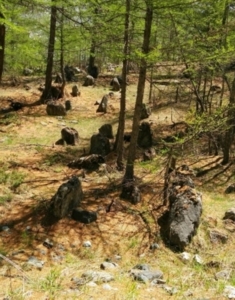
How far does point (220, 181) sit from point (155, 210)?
12.8 feet

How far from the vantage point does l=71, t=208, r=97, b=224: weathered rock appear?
8.62 metres

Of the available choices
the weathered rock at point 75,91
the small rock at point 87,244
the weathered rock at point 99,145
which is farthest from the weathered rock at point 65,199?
the weathered rock at point 75,91

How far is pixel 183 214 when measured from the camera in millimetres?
8297

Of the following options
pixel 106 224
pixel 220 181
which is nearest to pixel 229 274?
pixel 106 224

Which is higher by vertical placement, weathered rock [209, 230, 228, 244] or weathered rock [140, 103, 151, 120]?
weathered rock [140, 103, 151, 120]

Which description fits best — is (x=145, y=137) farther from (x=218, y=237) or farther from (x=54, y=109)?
(x=218, y=237)

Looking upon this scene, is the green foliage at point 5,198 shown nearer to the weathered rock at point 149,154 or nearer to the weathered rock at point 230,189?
the weathered rock at point 149,154

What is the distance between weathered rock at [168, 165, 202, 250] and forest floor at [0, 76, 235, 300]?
28cm

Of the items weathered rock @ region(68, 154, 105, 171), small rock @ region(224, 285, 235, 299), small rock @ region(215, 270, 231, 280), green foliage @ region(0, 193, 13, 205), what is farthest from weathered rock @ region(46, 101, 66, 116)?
small rock @ region(224, 285, 235, 299)

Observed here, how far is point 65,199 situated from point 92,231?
42.6 inches

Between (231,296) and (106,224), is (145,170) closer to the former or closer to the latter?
(106,224)

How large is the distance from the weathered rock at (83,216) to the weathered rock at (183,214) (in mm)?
1960

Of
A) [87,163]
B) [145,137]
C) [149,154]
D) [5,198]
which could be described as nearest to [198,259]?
[5,198]

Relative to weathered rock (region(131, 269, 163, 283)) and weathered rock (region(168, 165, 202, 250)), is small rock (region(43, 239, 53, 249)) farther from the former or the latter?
weathered rock (region(168, 165, 202, 250))
